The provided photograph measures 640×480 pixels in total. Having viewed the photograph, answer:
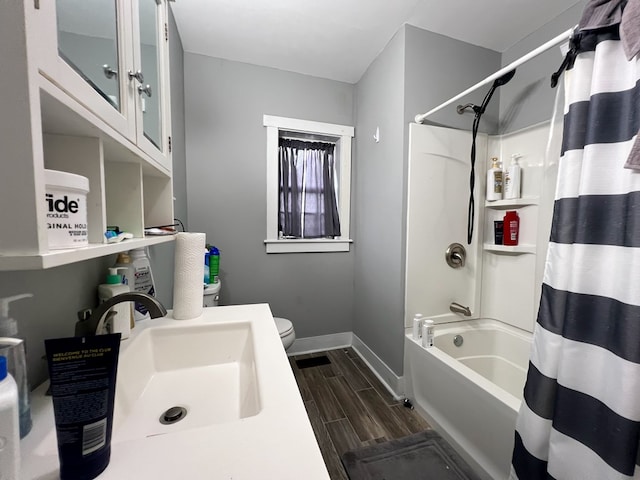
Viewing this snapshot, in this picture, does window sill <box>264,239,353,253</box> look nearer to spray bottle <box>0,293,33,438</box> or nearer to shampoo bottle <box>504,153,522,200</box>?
shampoo bottle <box>504,153,522,200</box>

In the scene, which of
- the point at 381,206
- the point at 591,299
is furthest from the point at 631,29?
the point at 381,206

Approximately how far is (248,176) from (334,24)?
113 centimetres

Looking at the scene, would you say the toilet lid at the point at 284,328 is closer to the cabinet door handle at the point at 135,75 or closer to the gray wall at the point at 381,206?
the gray wall at the point at 381,206

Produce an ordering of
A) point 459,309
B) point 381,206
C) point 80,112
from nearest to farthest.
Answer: point 80,112, point 459,309, point 381,206

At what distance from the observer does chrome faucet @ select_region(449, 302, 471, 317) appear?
1.61m

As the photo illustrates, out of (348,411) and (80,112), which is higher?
(80,112)

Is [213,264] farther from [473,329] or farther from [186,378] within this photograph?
[473,329]

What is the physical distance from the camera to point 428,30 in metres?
1.55

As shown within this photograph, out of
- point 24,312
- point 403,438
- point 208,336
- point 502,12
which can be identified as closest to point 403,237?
point 403,438

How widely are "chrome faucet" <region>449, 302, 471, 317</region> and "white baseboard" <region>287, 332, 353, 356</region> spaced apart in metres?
0.95

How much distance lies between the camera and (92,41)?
487mm

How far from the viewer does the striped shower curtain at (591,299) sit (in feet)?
2.28

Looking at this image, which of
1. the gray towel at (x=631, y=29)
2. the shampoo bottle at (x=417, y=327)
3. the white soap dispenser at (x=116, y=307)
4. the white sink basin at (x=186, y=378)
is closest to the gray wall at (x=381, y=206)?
the shampoo bottle at (x=417, y=327)

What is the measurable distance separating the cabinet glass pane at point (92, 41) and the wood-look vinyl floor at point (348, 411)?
1.58 meters
